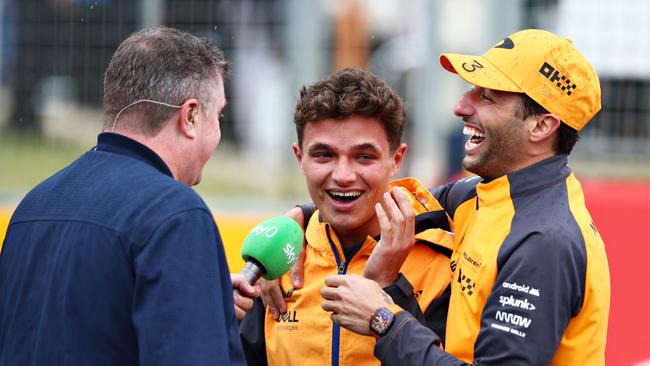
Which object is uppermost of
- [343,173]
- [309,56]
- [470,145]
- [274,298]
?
[470,145]

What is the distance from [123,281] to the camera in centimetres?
272

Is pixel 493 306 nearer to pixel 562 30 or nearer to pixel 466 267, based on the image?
pixel 466 267

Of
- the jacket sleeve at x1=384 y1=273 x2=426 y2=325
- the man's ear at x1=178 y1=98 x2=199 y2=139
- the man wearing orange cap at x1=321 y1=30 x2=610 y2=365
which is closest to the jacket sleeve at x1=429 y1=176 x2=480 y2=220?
the man wearing orange cap at x1=321 y1=30 x2=610 y2=365

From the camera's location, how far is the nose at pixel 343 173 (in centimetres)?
361

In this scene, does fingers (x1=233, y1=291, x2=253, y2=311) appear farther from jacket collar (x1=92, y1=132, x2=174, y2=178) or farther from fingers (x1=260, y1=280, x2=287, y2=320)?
jacket collar (x1=92, y1=132, x2=174, y2=178)

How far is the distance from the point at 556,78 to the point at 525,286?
75 centimetres

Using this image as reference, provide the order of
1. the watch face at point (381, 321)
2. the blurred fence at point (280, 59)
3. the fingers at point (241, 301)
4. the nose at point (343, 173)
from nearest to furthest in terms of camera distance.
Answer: the watch face at point (381, 321)
the fingers at point (241, 301)
the nose at point (343, 173)
the blurred fence at point (280, 59)

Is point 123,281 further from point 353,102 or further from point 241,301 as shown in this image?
point 353,102

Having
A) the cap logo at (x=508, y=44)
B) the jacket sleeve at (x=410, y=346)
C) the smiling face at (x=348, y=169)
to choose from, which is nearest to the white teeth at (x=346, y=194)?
the smiling face at (x=348, y=169)

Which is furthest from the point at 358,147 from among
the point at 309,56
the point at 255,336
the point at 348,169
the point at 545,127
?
the point at 309,56

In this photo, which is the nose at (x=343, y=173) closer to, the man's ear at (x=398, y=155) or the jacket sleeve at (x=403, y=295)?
the man's ear at (x=398, y=155)

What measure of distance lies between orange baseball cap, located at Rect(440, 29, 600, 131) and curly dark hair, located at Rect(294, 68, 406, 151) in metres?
0.38

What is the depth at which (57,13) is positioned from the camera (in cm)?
948

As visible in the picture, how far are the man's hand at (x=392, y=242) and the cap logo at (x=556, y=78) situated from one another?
0.62m
